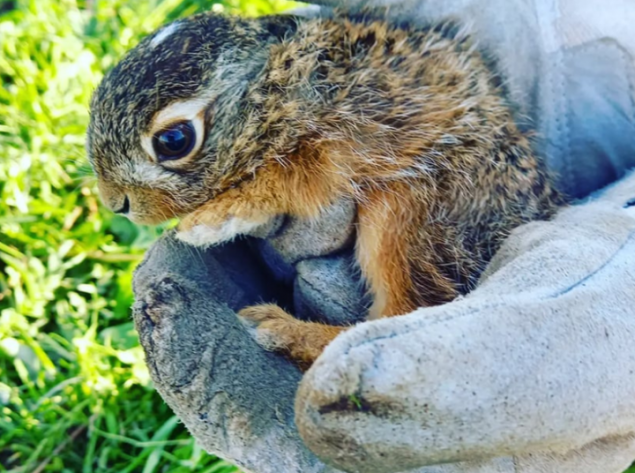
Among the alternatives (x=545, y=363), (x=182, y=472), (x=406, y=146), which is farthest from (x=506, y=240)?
(x=182, y=472)

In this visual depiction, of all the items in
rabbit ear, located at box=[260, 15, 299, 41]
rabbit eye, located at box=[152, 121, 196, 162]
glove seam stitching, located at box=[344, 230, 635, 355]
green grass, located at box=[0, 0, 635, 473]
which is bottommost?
green grass, located at box=[0, 0, 635, 473]

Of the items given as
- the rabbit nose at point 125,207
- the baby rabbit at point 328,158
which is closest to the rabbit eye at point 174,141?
the baby rabbit at point 328,158

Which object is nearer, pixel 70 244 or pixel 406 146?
pixel 406 146

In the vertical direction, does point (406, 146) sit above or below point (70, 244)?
above

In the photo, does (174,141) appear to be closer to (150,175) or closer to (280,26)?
(150,175)

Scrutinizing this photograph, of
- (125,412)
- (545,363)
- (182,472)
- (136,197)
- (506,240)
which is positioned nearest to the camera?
(545,363)

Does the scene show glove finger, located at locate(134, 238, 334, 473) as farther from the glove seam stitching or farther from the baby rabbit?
the glove seam stitching

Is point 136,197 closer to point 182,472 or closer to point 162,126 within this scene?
point 162,126

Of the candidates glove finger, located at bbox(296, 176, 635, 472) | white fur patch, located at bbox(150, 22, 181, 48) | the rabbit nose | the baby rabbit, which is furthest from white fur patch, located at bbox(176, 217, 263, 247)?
glove finger, located at bbox(296, 176, 635, 472)
